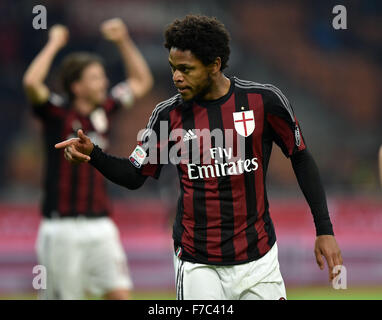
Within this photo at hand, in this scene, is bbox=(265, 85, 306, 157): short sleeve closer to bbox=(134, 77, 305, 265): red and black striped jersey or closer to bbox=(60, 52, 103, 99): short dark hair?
bbox=(134, 77, 305, 265): red and black striped jersey

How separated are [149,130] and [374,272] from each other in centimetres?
623

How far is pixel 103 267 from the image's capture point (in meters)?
5.56

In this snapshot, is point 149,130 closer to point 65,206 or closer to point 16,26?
point 65,206

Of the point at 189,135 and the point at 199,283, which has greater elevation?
the point at 189,135

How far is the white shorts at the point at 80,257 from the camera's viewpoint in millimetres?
5512

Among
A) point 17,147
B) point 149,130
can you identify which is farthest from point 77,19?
point 149,130

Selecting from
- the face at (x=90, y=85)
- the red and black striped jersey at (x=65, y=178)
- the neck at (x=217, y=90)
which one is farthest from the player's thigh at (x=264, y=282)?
the face at (x=90, y=85)

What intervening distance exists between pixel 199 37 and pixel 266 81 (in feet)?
39.9

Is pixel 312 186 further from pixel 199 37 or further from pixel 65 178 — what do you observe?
pixel 65 178

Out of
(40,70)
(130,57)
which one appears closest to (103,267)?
(40,70)

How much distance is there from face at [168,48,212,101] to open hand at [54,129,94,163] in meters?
0.52

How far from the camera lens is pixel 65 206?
18.2ft

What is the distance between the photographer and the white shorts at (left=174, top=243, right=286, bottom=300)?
11.0 ft

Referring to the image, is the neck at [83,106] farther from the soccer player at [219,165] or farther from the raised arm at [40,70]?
the soccer player at [219,165]
